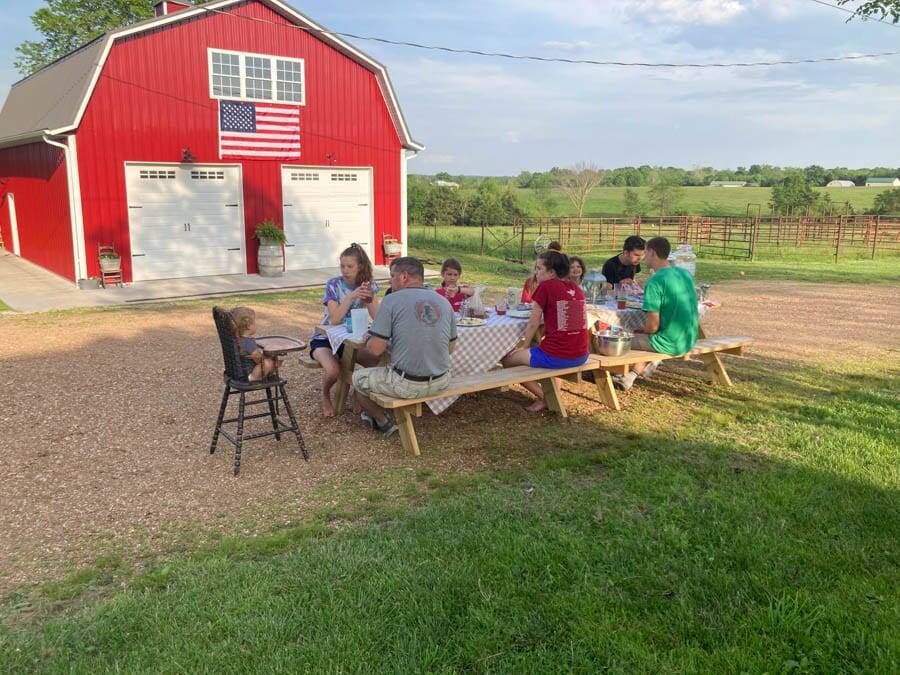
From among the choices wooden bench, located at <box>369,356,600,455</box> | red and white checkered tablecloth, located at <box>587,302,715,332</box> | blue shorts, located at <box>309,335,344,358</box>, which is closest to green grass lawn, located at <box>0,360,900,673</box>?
wooden bench, located at <box>369,356,600,455</box>

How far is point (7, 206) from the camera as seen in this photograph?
66.2 ft

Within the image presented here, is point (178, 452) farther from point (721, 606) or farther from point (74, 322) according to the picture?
point (74, 322)

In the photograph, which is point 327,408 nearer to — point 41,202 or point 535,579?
point 535,579

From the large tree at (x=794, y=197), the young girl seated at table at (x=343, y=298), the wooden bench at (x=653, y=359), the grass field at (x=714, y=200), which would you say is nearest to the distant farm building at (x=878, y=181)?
the grass field at (x=714, y=200)

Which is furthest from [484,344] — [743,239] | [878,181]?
[878,181]

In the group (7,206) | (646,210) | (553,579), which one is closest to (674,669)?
(553,579)

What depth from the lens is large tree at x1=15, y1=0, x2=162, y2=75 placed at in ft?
99.5

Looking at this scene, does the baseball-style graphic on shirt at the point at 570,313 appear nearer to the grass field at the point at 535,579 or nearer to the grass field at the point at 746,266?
the grass field at the point at 535,579

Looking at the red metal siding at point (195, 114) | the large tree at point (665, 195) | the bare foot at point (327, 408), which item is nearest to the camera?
the bare foot at point (327, 408)

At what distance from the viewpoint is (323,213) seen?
16.1 meters

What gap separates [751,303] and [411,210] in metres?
27.5

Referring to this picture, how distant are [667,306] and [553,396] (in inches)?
50.6

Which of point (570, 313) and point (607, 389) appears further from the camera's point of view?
point (607, 389)

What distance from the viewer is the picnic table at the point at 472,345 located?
551cm
